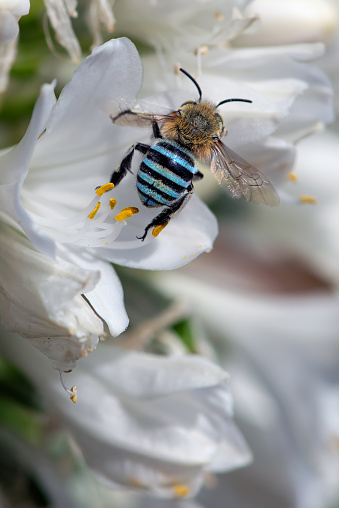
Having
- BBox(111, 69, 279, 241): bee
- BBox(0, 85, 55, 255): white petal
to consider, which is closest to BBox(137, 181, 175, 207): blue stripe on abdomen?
BBox(111, 69, 279, 241): bee

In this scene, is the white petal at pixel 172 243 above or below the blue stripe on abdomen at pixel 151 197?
below

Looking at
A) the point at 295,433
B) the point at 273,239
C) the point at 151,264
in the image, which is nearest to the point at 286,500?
the point at 295,433

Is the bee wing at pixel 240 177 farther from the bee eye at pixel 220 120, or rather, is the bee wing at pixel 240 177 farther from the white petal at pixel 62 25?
the white petal at pixel 62 25

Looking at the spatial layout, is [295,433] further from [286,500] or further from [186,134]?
[186,134]

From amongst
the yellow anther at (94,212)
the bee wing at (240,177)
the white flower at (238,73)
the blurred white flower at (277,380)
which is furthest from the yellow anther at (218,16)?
the blurred white flower at (277,380)

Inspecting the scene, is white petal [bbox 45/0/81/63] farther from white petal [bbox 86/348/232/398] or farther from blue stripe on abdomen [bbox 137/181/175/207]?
white petal [bbox 86/348/232/398]

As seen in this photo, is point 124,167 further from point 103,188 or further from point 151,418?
→ point 151,418
